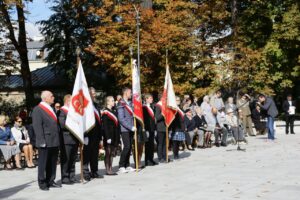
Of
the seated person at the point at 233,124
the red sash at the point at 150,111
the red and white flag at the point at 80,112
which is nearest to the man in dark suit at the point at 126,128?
the red sash at the point at 150,111

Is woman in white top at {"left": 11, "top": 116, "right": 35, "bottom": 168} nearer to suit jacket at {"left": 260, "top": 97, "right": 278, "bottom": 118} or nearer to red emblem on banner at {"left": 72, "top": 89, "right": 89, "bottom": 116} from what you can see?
red emblem on banner at {"left": 72, "top": 89, "right": 89, "bottom": 116}

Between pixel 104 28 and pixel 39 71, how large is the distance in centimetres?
2813

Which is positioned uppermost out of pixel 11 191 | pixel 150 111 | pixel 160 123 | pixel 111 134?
pixel 150 111

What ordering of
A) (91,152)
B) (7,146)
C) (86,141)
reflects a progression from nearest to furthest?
1. (86,141)
2. (91,152)
3. (7,146)

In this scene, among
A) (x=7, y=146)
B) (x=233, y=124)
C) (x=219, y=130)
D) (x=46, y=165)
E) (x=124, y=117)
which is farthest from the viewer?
(x=233, y=124)

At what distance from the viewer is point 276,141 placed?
20031 millimetres

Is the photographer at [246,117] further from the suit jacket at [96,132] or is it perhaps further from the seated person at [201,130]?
the suit jacket at [96,132]

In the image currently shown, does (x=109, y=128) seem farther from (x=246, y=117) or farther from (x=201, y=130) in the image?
(x=246, y=117)

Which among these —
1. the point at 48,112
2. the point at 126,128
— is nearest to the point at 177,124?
the point at 126,128

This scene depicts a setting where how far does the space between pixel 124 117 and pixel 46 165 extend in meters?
2.61

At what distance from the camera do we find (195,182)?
10.8 metres

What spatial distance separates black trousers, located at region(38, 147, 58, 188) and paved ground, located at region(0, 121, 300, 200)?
0.28m

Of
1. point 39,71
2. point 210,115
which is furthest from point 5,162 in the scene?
point 39,71

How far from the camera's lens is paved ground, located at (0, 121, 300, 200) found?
9453 mm
